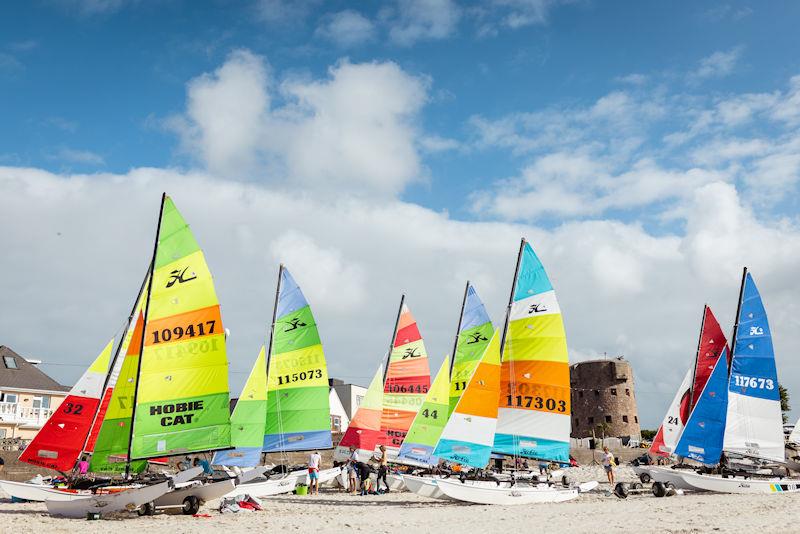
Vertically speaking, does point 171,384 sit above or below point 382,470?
above

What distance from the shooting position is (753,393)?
27000 mm

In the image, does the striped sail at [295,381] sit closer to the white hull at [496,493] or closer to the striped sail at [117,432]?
the white hull at [496,493]

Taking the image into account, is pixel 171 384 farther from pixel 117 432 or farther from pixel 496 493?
pixel 496 493

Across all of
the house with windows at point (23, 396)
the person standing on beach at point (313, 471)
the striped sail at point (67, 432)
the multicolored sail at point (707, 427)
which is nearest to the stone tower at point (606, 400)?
the multicolored sail at point (707, 427)

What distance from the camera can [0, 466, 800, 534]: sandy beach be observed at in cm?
1630

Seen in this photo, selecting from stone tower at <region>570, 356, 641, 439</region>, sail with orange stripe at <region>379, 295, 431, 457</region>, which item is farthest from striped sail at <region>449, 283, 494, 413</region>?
stone tower at <region>570, 356, 641, 439</region>

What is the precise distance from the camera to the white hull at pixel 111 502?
56.9 ft

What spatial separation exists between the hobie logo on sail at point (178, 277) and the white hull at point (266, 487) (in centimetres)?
830

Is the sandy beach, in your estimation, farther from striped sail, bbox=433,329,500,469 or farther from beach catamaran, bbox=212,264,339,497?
beach catamaran, bbox=212,264,339,497

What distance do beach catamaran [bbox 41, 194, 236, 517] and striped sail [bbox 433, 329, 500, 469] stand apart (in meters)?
7.10

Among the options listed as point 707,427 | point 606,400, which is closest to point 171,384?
point 707,427

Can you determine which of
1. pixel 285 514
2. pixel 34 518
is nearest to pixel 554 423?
pixel 285 514

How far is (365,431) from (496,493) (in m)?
11.4

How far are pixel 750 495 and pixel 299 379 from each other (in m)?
18.2
